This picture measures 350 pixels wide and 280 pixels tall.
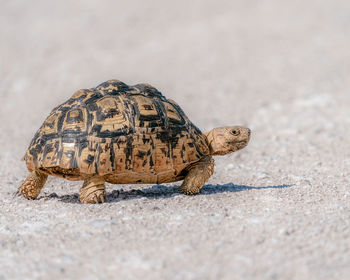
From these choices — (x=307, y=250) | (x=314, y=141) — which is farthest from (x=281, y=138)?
(x=307, y=250)

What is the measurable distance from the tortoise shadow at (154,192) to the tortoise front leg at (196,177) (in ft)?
0.42

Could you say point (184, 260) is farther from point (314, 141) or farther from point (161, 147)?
point (314, 141)

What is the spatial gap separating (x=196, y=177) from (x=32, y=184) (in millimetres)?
1884

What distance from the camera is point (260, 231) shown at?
197 inches

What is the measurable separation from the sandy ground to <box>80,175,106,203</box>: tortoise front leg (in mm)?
139

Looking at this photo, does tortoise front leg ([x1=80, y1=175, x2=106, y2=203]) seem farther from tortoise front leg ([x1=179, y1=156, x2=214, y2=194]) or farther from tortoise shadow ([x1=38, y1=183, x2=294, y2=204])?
tortoise front leg ([x1=179, y1=156, x2=214, y2=194])

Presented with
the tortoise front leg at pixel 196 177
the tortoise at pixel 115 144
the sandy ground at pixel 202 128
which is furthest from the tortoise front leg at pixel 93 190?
the tortoise front leg at pixel 196 177

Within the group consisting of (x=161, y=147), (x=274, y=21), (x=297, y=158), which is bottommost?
(x=297, y=158)

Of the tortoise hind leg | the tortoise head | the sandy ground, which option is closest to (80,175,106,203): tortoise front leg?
the sandy ground

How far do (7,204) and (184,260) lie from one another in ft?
9.46

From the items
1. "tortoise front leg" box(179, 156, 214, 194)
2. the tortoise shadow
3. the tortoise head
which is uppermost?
the tortoise head

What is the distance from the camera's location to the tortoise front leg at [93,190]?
20.0 feet

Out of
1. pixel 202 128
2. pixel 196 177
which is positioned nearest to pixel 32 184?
pixel 196 177

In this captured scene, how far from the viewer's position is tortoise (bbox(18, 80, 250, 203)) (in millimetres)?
5965
